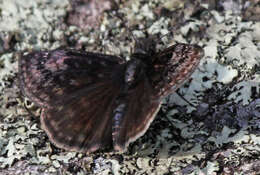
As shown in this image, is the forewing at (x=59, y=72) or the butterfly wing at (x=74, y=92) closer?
the butterfly wing at (x=74, y=92)

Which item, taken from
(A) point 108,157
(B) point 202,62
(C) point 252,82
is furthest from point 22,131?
(C) point 252,82

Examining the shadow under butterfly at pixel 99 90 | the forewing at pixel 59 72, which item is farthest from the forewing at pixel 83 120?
the forewing at pixel 59 72

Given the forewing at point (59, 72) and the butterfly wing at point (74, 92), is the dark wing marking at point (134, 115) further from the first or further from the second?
the forewing at point (59, 72)

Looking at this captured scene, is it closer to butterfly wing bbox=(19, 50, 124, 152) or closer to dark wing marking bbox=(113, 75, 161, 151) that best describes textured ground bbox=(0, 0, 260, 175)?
butterfly wing bbox=(19, 50, 124, 152)

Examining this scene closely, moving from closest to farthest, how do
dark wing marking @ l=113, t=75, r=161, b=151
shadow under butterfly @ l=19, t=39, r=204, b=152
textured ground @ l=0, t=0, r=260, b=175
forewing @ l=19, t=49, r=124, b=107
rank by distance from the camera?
dark wing marking @ l=113, t=75, r=161, b=151
shadow under butterfly @ l=19, t=39, r=204, b=152
textured ground @ l=0, t=0, r=260, b=175
forewing @ l=19, t=49, r=124, b=107

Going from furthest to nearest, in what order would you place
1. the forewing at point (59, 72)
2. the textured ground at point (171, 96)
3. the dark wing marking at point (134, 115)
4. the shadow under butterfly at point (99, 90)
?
the forewing at point (59, 72)
the textured ground at point (171, 96)
the shadow under butterfly at point (99, 90)
the dark wing marking at point (134, 115)

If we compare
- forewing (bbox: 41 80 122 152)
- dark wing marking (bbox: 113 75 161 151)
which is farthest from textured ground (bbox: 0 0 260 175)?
dark wing marking (bbox: 113 75 161 151)

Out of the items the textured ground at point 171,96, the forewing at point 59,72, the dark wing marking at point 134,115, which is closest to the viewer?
the dark wing marking at point 134,115
